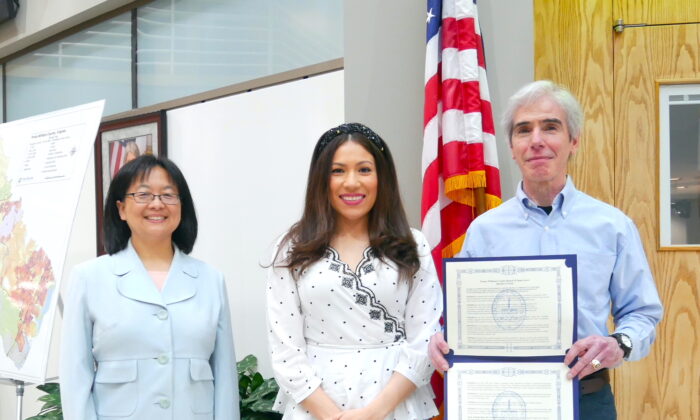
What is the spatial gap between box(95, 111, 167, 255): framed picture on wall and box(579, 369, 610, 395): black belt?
3.12 meters

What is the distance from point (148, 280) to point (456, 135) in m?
1.29

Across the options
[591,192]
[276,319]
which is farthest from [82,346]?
[591,192]

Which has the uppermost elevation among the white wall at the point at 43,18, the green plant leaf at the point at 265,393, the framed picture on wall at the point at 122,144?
the white wall at the point at 43,18

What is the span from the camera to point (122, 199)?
2221mm

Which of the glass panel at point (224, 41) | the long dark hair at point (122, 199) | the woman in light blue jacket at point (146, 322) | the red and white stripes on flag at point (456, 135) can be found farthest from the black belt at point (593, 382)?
the glass panel at point (224, 41)

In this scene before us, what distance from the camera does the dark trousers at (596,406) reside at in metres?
1.76

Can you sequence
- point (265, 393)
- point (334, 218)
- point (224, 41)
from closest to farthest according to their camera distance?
point (334, 218), point (265, 393), point (224, 41)

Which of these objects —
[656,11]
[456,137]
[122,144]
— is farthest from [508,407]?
[122,144]

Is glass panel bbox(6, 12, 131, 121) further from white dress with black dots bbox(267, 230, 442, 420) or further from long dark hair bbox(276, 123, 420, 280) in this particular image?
white dress with black dots bbox(267, 230, 442, 420)

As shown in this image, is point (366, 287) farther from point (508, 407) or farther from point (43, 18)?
point (43, 18)

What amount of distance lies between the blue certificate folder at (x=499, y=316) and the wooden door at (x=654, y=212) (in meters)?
1.26

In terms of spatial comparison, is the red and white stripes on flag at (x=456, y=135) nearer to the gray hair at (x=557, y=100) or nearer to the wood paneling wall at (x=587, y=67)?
the wood paneling wall at (x=587, y=67)

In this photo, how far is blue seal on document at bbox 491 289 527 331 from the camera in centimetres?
166

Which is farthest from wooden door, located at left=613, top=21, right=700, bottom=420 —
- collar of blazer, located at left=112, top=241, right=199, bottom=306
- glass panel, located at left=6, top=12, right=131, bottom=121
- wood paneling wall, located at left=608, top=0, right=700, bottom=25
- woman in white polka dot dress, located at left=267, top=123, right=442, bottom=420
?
glass panel, located at left=6, top=12, right=131, bottom=121
